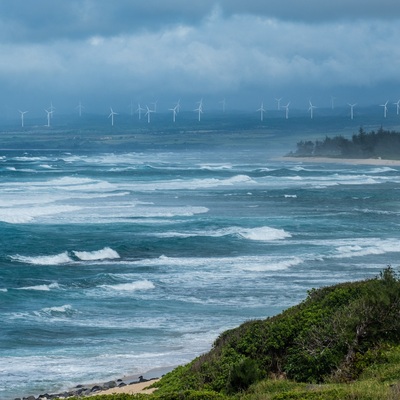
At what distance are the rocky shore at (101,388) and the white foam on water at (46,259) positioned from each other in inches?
817

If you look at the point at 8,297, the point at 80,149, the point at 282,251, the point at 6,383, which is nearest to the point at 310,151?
the point at 80,149

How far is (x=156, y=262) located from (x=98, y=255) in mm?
3784

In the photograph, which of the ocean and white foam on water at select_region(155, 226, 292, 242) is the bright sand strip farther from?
white foam on water at select_region(155, 226, 292, 242)

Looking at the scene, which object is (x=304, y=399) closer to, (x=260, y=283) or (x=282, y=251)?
(x=260, y=283)

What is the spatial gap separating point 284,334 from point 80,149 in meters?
174

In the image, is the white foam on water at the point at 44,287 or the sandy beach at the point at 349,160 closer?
the white foam on water at the point at 44,287

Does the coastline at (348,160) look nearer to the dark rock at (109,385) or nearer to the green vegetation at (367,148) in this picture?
the green vegetation at (367,148)

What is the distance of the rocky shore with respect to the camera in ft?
80.4

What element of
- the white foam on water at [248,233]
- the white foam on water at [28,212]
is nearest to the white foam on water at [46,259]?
the white foam on water at [248,233]

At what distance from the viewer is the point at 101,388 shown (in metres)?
25.3

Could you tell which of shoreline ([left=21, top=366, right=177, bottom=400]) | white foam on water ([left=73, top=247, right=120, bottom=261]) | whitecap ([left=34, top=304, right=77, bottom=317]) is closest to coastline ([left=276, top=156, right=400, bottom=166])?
white foam on water ([left=73, top=247, right=120, bottom=261])

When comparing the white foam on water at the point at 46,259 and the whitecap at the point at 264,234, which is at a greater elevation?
the whitecap at the point at 264,234

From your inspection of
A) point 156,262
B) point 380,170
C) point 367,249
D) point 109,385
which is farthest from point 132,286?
point 380,170

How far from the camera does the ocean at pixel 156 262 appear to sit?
2992cm
